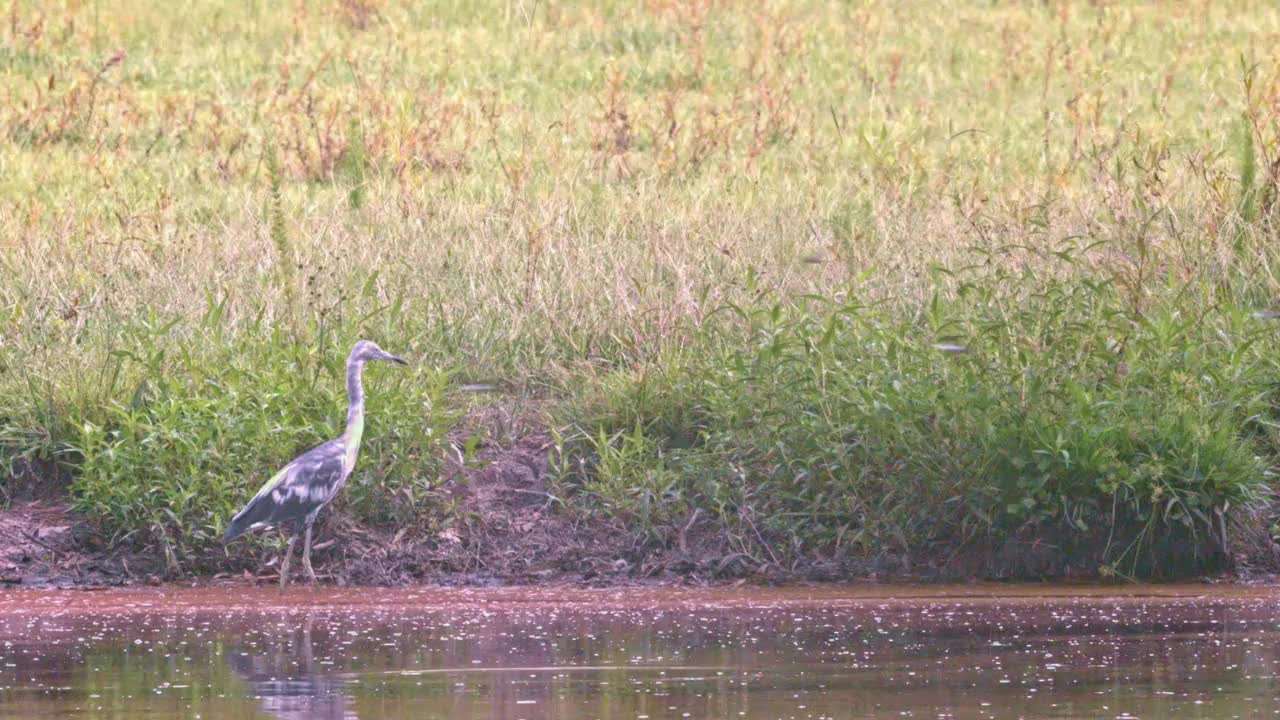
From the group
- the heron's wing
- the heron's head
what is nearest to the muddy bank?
the heron's wing

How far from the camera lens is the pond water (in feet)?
18.2

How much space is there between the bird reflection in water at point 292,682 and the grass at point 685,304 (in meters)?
1.62

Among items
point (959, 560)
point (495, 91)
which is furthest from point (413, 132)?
point (959, 560)

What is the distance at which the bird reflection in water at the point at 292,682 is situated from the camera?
549 cm

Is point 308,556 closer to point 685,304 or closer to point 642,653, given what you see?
point 642,653

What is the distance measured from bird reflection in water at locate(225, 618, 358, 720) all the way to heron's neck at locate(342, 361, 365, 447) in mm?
1214

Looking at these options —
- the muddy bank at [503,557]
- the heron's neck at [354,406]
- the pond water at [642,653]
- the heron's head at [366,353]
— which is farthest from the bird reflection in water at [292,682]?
the heron's head at [366,353]

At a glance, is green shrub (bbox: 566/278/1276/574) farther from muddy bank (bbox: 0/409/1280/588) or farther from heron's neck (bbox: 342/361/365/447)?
heron's neck (bbox: 342/361/365/447)

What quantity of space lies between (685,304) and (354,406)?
1928mm

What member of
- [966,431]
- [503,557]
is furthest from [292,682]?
[966,431]

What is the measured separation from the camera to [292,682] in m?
5.95

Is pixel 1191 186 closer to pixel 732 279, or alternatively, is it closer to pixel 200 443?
pixel 732 279

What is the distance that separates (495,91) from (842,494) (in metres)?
7.75

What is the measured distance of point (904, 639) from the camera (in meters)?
6.64
